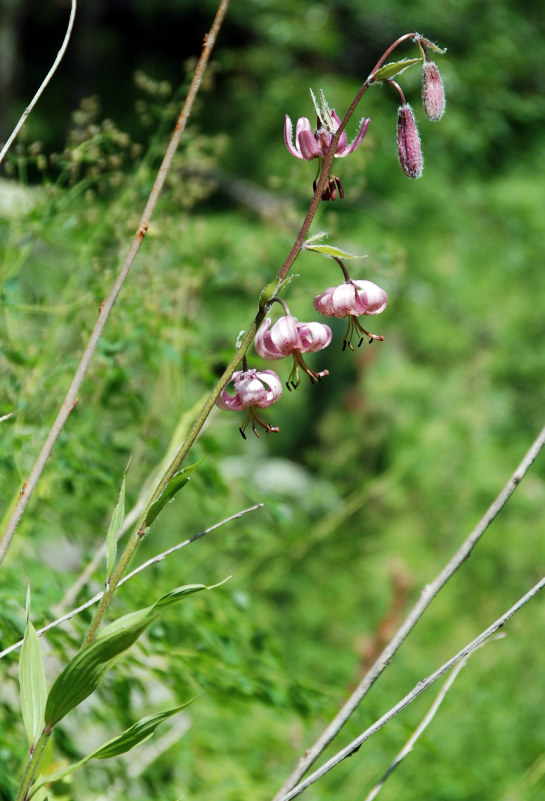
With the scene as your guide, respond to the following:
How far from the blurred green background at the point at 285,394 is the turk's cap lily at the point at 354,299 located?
1.38 ft

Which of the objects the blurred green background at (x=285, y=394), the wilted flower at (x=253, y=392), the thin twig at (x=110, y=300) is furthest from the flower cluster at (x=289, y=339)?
the blurred green background at (x=285, y=394)

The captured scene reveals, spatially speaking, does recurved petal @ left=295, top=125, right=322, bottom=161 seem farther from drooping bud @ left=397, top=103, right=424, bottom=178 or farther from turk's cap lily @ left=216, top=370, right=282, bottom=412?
turk's cap lily @ left=216, top=370, right=282, bottom=412

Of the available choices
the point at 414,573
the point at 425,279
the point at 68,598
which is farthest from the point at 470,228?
the point at 68,598

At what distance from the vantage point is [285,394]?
4.10 meters

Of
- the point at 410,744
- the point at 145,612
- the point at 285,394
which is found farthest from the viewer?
the point at 285,394

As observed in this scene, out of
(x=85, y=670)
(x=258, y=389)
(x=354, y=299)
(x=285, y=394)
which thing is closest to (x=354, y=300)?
(x=354, y=299)

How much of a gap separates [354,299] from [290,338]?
62 millimetres

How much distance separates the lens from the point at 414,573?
3318mm

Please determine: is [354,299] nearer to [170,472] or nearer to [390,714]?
[170,472]

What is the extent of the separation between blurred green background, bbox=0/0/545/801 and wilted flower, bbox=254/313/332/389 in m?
0.43

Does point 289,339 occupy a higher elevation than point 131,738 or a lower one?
higher

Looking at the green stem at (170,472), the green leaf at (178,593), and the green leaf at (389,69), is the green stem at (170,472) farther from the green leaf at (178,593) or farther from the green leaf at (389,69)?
the green leaf at (389,69)

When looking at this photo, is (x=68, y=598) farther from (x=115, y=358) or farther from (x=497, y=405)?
(x=497, y=405)

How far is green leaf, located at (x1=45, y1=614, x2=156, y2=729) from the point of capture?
1.99 ft
